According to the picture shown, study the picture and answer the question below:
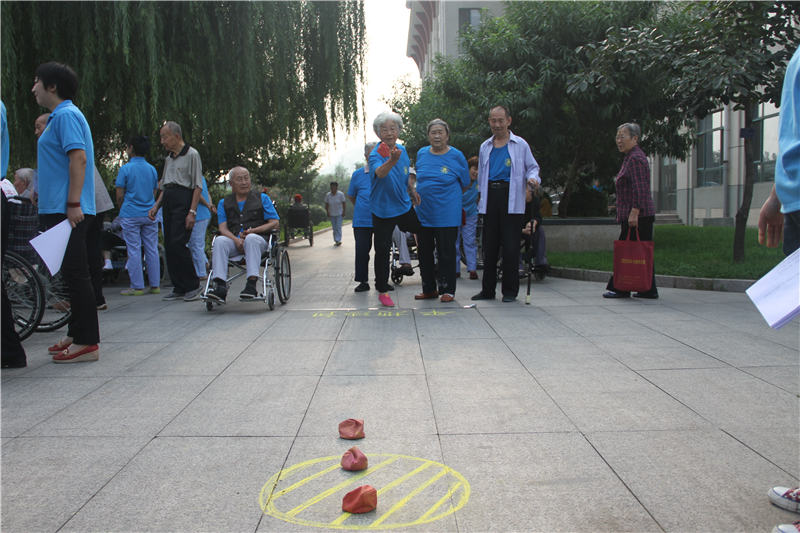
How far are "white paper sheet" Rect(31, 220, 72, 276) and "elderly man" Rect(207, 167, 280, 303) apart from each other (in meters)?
2.39

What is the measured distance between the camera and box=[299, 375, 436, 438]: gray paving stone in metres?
3.31

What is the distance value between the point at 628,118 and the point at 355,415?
477 inches

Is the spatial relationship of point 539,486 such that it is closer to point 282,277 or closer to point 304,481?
point 304,481

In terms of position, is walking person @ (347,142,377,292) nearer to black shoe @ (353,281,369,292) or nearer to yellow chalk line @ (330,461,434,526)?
black shoe @ (353,281,369,292)

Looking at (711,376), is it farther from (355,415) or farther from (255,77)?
(255,77)

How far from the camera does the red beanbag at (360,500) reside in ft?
7.91

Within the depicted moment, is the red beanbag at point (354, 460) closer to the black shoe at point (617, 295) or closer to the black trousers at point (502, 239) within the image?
the black trousers at point (502, 239)

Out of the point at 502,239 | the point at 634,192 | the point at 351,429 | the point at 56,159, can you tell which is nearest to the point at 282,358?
the point at 351,429

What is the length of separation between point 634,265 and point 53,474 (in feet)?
20.6

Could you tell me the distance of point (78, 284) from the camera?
4.70m

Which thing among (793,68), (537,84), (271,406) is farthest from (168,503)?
(537,84)

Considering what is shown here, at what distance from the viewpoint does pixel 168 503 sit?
8.22ft

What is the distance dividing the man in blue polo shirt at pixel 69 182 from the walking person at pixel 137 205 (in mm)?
3770

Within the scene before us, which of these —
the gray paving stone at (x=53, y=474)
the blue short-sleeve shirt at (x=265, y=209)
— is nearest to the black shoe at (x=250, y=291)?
the blue short-sleeve shirt at (x=265, y=209)
